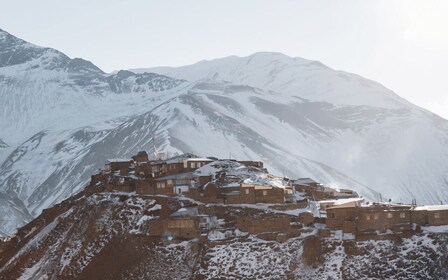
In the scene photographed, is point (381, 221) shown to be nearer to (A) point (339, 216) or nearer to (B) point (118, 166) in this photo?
(A) point (339, 216)

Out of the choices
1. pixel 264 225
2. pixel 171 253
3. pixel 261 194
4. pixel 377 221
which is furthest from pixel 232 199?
pixel 377 221

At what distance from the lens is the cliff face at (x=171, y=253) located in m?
92.8

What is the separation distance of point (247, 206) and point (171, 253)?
1407 cm

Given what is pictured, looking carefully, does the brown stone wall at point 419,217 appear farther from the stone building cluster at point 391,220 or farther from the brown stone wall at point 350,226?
the brown stone wall at point 350,226

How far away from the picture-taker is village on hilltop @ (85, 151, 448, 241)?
98.2m

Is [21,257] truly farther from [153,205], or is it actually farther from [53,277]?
[153,205]

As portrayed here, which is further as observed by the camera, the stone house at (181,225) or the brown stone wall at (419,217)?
the stone house at (181,225)

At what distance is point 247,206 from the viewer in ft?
362

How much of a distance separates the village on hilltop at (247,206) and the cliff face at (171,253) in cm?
146

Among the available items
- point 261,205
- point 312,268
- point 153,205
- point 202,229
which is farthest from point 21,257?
point 312,268

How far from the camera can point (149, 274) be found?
100688 millimetres

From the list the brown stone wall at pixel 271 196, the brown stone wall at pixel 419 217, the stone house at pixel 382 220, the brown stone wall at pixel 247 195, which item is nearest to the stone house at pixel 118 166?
the brown stone wall at pixel 247 195

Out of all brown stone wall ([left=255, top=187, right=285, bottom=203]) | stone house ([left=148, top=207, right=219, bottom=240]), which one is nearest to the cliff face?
stone house ([left=148, top=207, right=219, bottom=240])

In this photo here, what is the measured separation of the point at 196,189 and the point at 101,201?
14756 millimetres
